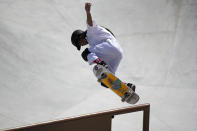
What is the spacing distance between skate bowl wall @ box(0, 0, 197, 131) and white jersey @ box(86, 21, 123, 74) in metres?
1.29

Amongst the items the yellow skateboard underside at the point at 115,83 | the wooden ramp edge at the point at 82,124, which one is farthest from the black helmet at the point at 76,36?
the wooden ramp edge at the point at 82,124

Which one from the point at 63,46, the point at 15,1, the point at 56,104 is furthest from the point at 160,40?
the point at 15,1

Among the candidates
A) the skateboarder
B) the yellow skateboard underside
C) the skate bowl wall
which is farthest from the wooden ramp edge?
the skate bowl wall

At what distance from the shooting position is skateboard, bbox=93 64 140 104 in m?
3.17

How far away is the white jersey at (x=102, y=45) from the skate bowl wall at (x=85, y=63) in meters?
1.29

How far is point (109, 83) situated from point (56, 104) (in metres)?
1.75

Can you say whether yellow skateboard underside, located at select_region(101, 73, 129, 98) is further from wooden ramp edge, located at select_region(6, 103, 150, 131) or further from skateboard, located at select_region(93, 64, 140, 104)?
wooden ramp edge, located at select_region(6, 103, 150, 131)

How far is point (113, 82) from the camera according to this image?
10.5 feet

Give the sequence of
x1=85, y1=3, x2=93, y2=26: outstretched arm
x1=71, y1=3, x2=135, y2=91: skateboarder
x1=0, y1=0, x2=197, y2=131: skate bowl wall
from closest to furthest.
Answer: x1=85, y1=3, x2=93, y2=26: outstretched arm
x1=71, y1=3, x2=135, y2=91: skateboarder
x1=0, y1=0, x2=197, y2=131: skate bowl wall

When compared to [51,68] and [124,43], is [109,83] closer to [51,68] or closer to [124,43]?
[51,68]

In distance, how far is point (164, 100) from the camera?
4520mm

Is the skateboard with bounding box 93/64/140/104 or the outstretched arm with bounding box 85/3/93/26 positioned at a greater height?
the outstretched arm with bounding box 85/3/93/26

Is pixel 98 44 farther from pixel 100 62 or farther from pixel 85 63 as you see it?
pixel 85 63

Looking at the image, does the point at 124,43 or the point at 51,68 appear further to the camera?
the point at 124,43
